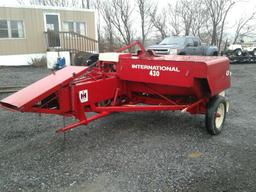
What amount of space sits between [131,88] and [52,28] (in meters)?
14.4

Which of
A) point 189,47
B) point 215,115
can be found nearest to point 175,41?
point 189,47

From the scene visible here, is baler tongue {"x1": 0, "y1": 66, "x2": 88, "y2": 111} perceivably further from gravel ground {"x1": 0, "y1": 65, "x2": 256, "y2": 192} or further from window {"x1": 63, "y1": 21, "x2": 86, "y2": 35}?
window {"x1": 63, "y1": 21, "x2": 86, "y2": 35}

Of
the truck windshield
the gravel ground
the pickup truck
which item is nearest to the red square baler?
the gravel ground

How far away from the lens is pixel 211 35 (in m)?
32.3

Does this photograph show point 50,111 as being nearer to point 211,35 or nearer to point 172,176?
A: point 172,176

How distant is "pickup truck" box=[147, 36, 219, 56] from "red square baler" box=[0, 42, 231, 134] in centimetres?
924

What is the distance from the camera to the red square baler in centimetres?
379

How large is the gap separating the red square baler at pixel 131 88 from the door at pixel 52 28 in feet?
43.7

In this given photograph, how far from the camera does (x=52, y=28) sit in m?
18.0

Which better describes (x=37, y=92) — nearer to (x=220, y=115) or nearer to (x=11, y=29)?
(x=220, y=115)

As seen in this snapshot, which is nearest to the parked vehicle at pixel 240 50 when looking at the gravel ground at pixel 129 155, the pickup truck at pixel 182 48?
the pickup truck at pixel 182 48

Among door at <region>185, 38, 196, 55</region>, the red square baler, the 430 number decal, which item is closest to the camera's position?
the red square baler

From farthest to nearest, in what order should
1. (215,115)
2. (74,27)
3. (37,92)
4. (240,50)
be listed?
(240,50), (74,27), (215,115), (37,92)

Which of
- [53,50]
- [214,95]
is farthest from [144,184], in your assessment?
[53,50]
